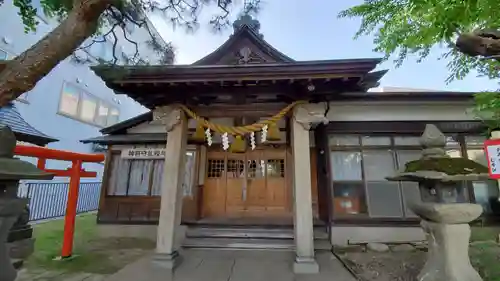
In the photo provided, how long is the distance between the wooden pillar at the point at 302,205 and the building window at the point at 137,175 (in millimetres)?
4031

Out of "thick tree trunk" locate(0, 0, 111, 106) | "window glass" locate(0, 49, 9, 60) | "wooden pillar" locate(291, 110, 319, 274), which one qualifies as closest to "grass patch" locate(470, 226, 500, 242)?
"wooden pillar" locate(291, 110, 319, 274)

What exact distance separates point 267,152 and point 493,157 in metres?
5.74

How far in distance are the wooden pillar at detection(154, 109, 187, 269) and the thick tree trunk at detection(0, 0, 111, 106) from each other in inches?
99.0

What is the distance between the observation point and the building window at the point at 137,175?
774cm

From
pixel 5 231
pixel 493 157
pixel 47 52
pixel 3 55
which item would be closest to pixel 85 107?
pixel 3 55

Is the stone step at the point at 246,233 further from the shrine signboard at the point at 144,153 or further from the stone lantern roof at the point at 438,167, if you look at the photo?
the stone lantern roof at the point at 438,167

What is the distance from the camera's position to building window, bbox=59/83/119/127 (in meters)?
12.0

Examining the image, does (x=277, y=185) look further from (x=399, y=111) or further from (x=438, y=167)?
(x=438, y=167)

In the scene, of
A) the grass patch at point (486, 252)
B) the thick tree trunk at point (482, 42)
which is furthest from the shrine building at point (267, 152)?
the thick tree trunk at point (482, 42)

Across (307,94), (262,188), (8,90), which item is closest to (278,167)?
(262,188)

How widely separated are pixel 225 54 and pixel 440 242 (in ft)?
24.2

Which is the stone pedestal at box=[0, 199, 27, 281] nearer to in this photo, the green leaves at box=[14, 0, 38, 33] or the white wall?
the green leaves at box=[14, 0, 38, 33]

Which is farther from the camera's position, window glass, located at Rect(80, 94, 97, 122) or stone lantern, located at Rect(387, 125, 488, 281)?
window glass, located at Rect(80, 94, 97, 122)

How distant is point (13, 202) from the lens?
1954mm
